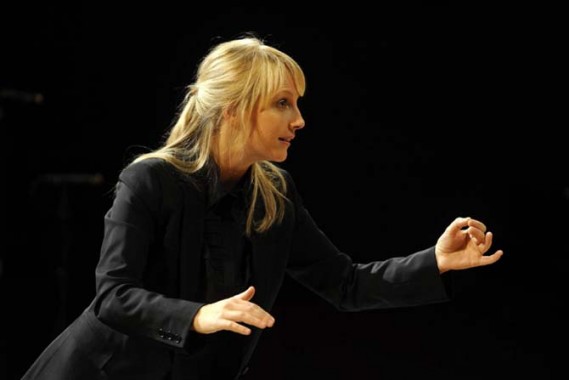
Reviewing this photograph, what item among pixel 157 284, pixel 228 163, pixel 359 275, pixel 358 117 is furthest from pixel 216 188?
Answer: pixel 358 117

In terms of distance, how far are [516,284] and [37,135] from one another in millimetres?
2341

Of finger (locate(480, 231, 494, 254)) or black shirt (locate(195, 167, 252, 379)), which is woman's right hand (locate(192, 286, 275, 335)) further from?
finger (locate(480, 231, 494, 254))

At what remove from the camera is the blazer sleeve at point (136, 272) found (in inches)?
52.6

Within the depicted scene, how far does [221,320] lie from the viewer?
125 cm

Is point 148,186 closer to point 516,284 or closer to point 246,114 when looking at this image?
point 246,114

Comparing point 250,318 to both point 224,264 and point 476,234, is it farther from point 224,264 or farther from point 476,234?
point 476,234

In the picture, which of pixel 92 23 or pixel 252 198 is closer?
pixel 252 198

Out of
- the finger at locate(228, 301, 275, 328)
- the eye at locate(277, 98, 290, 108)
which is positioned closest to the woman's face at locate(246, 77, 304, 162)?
the eye at locate(277, 98, 290, 108)

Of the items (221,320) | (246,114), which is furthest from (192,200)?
(221,320)

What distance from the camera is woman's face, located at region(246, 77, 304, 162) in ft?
5.30

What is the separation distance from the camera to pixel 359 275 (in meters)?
1.74

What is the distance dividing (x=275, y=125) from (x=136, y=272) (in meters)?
0.41

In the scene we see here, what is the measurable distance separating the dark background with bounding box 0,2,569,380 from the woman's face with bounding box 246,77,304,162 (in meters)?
2.22

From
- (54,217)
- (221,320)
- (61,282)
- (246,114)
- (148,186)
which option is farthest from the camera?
(54,217)
